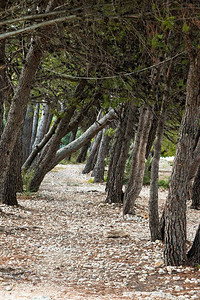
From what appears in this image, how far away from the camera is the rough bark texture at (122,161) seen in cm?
1198

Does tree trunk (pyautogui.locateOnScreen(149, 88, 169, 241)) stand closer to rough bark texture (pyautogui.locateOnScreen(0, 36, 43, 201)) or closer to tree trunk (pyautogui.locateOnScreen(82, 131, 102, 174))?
rough bark texture (pyautogui.locateOnScreen(0, 36, 43, 201))

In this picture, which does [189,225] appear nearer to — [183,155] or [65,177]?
[183,155]

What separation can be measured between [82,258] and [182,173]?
7.69 ft

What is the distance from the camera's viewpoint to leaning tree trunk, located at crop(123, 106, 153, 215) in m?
10.0

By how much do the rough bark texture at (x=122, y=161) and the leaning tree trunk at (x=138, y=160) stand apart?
1.48m

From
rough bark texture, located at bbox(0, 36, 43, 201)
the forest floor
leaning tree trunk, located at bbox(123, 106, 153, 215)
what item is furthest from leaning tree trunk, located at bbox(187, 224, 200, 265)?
leaning tree trunk, located at bbox(123, 106, 153, 215)

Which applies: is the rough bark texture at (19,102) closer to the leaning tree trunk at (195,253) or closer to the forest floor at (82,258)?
the forest floor at (82,258)

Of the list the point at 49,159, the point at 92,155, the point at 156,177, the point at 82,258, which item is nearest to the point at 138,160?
the point at 156,177

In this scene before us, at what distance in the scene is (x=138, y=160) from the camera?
10406mm

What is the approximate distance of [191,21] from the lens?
17.6 feet

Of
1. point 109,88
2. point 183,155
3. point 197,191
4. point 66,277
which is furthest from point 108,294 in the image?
point 197,191

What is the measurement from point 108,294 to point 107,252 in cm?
243

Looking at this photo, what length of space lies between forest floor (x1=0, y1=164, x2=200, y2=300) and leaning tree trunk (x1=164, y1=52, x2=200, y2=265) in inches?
13.0

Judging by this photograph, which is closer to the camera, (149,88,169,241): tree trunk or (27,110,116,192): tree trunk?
(149,88,169,241): tree trunk
